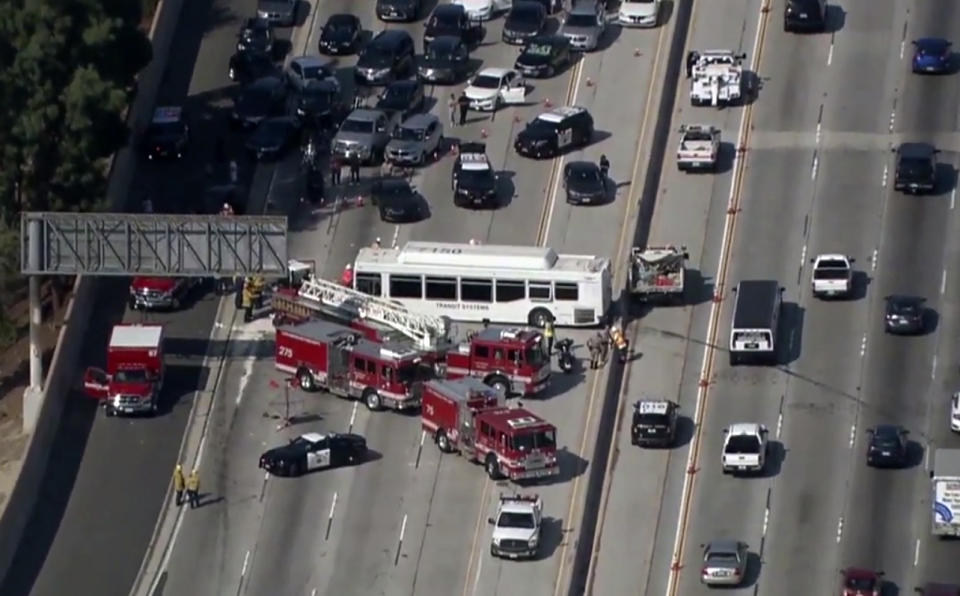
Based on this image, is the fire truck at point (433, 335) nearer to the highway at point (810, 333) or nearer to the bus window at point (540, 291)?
the bus window at point (540, 291)

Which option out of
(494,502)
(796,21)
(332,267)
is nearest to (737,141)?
(796,21)

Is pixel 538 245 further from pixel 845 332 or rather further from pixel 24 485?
pixel 24 485

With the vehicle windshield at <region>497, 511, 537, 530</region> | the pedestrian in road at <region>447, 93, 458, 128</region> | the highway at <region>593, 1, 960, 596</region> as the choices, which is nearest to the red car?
the highway at <region>593, 1, 960, 596</region>

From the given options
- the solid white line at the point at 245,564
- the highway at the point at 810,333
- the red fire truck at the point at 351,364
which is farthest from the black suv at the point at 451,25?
the solid white line at the point at 245,564

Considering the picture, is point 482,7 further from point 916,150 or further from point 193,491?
point 193,491

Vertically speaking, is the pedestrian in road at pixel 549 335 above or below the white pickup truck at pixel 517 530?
above

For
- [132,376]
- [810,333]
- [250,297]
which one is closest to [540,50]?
[250,297]

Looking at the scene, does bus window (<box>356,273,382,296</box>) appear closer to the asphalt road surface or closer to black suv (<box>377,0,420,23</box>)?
the asphalt road surface
